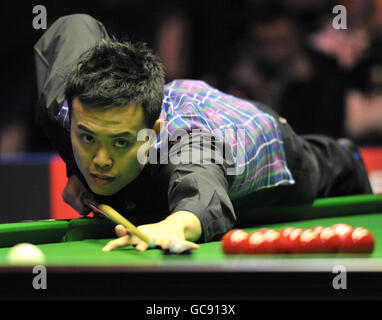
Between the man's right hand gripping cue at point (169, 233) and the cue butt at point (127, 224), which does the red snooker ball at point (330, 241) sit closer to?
the man's right hand gripping cue at point (169, 233)

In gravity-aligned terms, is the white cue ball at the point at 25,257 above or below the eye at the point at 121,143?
below

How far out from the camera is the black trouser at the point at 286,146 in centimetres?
345

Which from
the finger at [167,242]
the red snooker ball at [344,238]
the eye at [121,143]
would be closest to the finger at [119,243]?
the finger at [167,242]

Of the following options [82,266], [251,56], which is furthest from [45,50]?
[251,56]

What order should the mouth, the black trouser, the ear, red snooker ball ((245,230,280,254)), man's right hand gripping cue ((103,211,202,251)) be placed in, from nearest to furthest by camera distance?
red snooker ball ((245,230,280,254))
man's right hand gripping cue ((103,211,202,251))
the mouth
the ear
the black trouser

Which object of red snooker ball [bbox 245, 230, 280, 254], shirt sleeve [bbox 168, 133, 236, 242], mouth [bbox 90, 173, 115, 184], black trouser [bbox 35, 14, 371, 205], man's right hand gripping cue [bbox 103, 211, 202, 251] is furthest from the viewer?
black trouser [bbox 35, 14, 371, 205]

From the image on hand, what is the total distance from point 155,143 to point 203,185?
31cm

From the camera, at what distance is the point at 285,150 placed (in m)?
Answer: 3.66

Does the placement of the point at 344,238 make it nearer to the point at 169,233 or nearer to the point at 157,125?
the point at 169,233

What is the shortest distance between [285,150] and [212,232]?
3.72 feet

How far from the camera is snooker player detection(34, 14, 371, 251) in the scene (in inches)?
104

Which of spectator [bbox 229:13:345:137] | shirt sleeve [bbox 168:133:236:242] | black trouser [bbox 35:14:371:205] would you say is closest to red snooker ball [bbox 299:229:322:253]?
shirt sleeve [bbox 168:133:236:242]

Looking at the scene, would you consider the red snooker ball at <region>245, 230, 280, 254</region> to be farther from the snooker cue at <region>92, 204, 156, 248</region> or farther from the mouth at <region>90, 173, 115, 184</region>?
the mouth at <region>90, 173, 115, 184</region>

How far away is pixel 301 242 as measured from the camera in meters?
2.29
